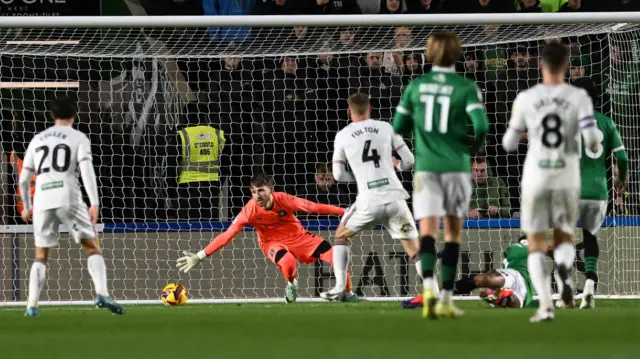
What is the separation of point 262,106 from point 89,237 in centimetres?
511

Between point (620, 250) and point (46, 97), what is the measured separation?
659 cm

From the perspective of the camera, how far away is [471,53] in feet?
48.8

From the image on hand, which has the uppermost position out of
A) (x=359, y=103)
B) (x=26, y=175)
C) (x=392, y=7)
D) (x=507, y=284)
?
(x=392, y=7)

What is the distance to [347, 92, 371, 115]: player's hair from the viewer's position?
1116 centimetres

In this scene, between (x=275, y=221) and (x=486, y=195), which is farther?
(x=486, y=195)

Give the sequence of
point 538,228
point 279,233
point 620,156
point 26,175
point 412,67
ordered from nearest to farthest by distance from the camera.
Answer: point 538,228 < point 26,175 < point 620,156 < point 279,233 < point 412,67

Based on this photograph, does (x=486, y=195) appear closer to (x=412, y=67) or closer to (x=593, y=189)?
(x=412, y=67)

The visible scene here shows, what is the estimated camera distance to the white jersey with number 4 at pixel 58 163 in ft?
32.2

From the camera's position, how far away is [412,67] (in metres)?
14.8

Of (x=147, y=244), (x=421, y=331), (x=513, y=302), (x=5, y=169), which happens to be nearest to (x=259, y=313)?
(x=513, y=302)

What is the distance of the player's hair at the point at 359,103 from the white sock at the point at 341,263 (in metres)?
1.38

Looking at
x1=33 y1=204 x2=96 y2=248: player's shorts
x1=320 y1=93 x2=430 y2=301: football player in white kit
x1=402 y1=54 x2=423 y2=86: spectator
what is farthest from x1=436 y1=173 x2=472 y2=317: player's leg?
x1=402 y1=54 x2=423 y2=86: spectator

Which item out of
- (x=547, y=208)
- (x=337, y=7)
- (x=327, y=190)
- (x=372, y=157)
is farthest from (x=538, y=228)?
(x=337, y=7)

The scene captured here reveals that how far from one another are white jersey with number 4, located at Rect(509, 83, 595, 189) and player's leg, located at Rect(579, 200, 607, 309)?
9.89 feet
